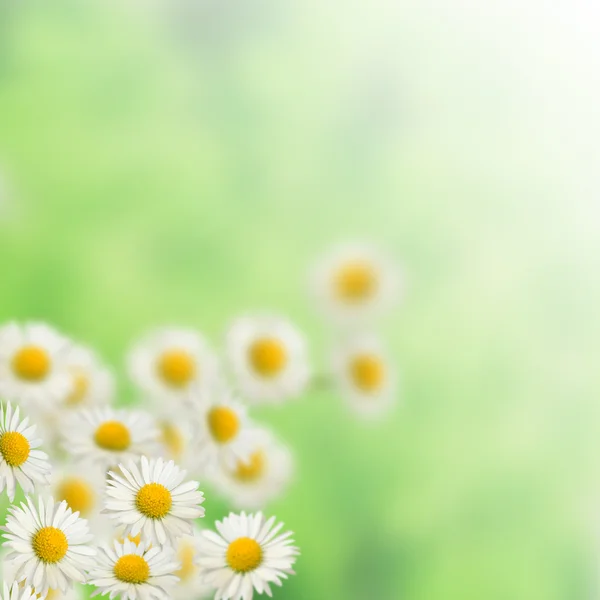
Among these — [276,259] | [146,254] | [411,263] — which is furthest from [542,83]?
[146,254]

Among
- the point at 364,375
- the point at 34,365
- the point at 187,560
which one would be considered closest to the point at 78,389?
the point at 34,365

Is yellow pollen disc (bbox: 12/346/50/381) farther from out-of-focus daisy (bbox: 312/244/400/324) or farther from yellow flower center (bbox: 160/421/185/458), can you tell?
out-of-focus daisy (bbox: 312/244/400/324)

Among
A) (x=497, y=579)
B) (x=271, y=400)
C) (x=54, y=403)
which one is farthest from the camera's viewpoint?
(x=497, y=579)

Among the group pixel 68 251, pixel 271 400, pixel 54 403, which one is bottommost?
pixel 54 403

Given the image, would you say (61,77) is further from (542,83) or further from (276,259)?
(542,83)

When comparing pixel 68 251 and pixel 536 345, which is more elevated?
pixel 536 345

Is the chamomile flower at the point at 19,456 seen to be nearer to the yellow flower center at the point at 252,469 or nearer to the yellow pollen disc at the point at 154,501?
the yellow pollen disc at the point at 154,501

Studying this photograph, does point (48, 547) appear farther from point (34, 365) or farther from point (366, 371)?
point (366, 371)

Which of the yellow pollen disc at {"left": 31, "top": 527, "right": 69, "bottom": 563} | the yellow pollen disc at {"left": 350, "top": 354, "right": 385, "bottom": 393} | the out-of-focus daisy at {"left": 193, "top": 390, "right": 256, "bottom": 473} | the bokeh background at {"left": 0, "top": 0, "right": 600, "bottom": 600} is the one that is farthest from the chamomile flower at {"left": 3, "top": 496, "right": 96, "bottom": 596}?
the bokeh background at {"left": 0, "top": 0, "right": 600, "bottom": 600}
